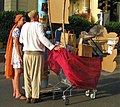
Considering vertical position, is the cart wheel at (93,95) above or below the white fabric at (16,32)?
below

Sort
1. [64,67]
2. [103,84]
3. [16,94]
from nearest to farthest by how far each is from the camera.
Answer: [64,67] < [16,94] < [103,84]

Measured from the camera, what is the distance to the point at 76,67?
7664mm

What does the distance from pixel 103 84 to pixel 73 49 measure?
2.44 meters

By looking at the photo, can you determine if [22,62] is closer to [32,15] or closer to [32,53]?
[32,53]

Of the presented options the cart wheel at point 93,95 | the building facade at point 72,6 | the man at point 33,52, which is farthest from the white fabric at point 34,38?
the building facade at point 72,6

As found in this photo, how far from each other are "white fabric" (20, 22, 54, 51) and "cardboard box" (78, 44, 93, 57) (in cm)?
109

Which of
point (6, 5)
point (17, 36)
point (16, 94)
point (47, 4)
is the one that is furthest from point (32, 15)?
point (6, 5)

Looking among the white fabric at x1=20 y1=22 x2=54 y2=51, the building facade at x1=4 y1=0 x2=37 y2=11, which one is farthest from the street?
the building facade at x1=4 y1=0 x2=37 y2=11

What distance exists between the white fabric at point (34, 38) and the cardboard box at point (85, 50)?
1088 millimetres

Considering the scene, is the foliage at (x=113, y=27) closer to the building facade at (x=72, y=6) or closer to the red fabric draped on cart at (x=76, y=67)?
the building facade at (x=72, y=6)

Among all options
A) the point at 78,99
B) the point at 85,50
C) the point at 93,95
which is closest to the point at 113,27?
the point at 85,50

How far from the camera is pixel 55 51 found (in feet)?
25.7

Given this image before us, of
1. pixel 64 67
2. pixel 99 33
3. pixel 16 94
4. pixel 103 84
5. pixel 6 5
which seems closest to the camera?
pixel 64 67

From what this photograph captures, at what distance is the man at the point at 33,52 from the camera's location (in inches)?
298
